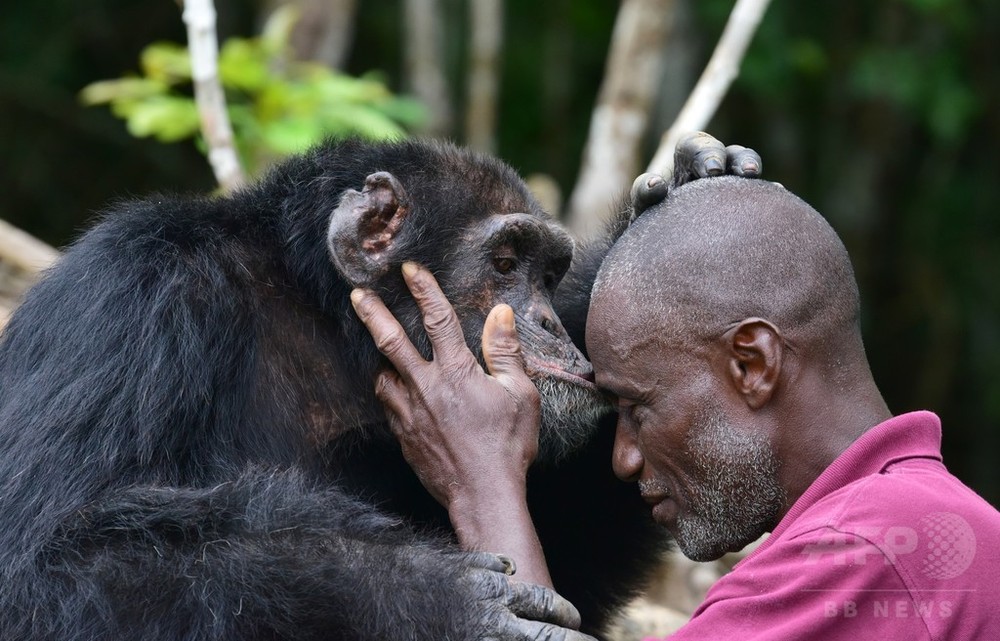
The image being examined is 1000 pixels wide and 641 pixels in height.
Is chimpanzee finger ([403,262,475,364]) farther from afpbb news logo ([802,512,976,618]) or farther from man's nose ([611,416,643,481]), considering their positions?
afpbb news logo ([802,512,976,618])

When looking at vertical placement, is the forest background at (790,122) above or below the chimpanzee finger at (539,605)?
below

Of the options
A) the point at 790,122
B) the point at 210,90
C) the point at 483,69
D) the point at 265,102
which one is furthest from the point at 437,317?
the point at 790,122

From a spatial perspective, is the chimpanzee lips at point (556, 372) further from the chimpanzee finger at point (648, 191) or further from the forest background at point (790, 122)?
the forest background at point (790, 122)

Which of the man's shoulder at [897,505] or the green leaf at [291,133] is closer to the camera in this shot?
the man's shoulder at [897,505]

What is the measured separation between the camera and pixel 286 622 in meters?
3.86

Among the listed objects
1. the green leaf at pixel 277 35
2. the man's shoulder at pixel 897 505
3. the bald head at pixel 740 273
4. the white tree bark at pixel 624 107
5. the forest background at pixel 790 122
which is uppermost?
the bald head at pixel 740 273

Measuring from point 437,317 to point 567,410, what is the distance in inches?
24.9

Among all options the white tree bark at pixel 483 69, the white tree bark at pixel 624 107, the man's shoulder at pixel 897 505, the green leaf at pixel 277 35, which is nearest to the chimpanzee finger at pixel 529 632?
the man's shoulder at pixel 897 505

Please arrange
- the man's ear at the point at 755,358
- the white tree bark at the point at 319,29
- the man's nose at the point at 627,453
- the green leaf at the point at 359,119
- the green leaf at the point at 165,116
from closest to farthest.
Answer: the man's ear at the point at 755,358
the man's nose at the point at 627,453
the green leaf at the point at 165,116
the green leaf at the point at 359,119
the white tree bark at the point at 319,29

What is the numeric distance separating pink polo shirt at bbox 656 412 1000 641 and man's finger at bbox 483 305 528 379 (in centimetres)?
140

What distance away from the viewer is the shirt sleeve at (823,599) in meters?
3.18

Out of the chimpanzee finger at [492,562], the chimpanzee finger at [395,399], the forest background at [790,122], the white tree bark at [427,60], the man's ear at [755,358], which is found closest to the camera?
the man's ear at [755,358]

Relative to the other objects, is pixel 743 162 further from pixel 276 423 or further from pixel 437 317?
pixel 276 423

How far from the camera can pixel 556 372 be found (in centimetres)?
488
